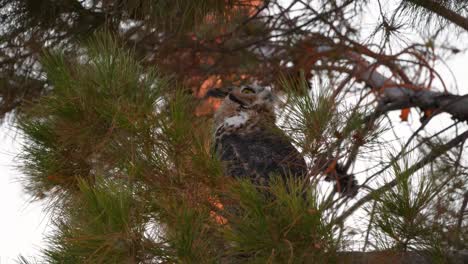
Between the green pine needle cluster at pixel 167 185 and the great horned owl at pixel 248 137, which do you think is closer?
the green pine needle cluster at pixel 167 185

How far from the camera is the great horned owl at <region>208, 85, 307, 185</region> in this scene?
278 centimetres

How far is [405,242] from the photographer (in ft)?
6.07

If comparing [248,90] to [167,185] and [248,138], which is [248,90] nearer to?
[248,138]

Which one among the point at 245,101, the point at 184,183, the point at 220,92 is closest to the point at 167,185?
the point at 184,183

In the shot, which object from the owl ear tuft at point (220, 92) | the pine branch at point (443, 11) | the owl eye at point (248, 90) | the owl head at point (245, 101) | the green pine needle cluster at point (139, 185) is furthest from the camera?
the owl ear tuft at point (220, 92)

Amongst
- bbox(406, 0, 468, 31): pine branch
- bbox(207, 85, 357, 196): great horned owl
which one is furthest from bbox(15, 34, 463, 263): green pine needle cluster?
bbox(406, 0, 468, 31): pine branch

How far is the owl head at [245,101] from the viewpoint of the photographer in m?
2.88

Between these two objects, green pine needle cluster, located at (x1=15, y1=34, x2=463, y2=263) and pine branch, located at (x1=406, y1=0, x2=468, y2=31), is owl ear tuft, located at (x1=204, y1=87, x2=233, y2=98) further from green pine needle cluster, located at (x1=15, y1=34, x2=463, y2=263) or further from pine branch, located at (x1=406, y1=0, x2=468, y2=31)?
green pine needle cluster, located at (x1=15, y1=34, x2=463, y2=263)

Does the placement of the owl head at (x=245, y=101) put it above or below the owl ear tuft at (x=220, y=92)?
below

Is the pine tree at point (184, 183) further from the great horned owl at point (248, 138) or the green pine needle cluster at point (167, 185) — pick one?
the great horned owl at point (248, 138)

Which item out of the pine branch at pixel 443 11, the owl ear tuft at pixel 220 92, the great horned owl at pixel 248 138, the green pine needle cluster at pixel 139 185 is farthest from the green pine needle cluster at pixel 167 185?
the owl ear tuft at pixel 220 92

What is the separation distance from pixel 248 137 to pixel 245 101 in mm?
180

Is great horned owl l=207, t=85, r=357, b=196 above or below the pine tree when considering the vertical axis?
above

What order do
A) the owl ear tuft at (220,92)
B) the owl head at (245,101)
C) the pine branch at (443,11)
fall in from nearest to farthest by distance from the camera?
the pine branch at (443,11), the owl head at (245,101), the owl ear tuft at (220,92)
